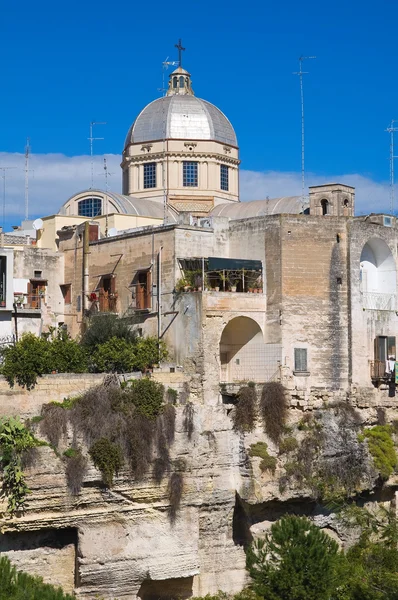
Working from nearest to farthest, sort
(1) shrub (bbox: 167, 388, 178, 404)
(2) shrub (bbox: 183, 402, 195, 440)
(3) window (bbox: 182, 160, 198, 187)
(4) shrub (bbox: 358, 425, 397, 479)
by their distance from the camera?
(2) shrub (bbox: 183, 402, 195, 440) → (1) shrub (bbox: 167, 388, 178, 404) → (4) shrub (bbox: 358, 425, 397, 479) → (3) window (bbox: 182, 160, 198, 187)

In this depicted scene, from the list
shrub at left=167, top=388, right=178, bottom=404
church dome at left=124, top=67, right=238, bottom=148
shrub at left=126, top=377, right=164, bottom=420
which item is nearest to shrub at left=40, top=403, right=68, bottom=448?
shrub at left=126, top=377, right=164, bottom=420

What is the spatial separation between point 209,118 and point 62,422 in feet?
62.6

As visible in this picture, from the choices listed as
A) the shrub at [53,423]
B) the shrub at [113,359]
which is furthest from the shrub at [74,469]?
the shrub at [113,359]

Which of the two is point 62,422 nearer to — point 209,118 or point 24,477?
point 24,477

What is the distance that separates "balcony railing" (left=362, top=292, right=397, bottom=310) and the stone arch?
13.1 ft

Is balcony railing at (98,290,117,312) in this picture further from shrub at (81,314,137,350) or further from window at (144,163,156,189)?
window at (144,163,156,189)

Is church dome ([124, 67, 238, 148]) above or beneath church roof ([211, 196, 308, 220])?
above

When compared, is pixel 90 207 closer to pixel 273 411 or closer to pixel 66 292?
pixel 66 292

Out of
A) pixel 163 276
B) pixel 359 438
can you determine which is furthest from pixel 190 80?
pixel 359 438

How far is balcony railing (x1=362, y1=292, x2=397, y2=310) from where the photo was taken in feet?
133

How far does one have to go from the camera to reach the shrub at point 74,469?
3356 cm

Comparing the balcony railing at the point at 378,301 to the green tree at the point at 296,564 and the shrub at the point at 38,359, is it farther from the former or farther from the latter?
the shrub at the point at 38,359

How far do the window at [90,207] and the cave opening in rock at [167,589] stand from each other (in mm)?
16524

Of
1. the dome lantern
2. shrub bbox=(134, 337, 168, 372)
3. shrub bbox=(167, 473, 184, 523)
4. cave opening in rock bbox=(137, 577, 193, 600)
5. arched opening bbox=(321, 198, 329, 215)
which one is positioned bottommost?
cave opening in rock bbox=(137, 577, 193, 600)
